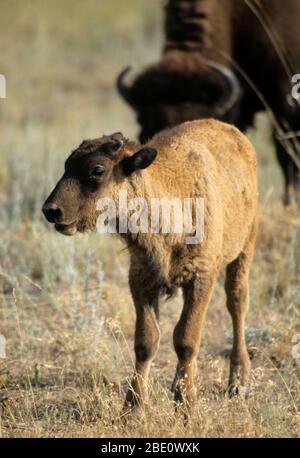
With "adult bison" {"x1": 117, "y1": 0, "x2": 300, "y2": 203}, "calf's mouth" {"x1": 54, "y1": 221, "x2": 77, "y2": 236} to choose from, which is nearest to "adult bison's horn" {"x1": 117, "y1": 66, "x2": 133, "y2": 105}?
"adult bison" {"x1": 117, "y1": 0, "x2": 300, "y2": 203}

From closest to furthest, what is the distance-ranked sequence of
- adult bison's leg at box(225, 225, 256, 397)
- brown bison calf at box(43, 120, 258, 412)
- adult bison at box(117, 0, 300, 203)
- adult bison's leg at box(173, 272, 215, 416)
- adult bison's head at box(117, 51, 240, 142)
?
brown bison calf at box(43, 120, 258, 412), adult bison's leg at box(173, 272, 215, 416), adult bison's leg at box(225, 225, 256, 397), adult bison's head at box(117, 51, 240, 142), adult bison at box(117, 0, 300, 203)

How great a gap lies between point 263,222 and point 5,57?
12.9 m

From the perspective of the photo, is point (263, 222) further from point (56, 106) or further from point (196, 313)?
point (56, 106)

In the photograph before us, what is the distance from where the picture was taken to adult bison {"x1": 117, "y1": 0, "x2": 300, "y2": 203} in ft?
32.9

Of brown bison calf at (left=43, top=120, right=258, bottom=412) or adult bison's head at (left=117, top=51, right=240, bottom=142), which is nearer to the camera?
brown bison calf at (left=43, top=120, right=258, bottom=412)

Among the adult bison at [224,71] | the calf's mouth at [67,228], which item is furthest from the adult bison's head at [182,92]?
the calf's mouth at [67,228]

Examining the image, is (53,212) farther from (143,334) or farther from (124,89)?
(124,89)

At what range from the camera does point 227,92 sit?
10.1 meters

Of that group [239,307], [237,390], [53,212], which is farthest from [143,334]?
[53,212]

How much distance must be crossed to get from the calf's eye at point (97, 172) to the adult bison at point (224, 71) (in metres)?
4.59

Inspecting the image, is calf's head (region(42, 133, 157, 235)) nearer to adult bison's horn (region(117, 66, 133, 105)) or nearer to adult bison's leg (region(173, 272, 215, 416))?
adult bison's leg (region(173, 272, 215, 416))

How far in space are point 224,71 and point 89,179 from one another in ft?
16.8

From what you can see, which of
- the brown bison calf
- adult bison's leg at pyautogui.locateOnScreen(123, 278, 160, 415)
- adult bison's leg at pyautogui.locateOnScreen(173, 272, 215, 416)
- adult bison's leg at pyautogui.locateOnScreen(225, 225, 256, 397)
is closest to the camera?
the brown bison calf

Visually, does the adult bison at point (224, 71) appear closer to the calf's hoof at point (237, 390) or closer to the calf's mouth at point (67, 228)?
the calf's hoof at point (237, 390)
